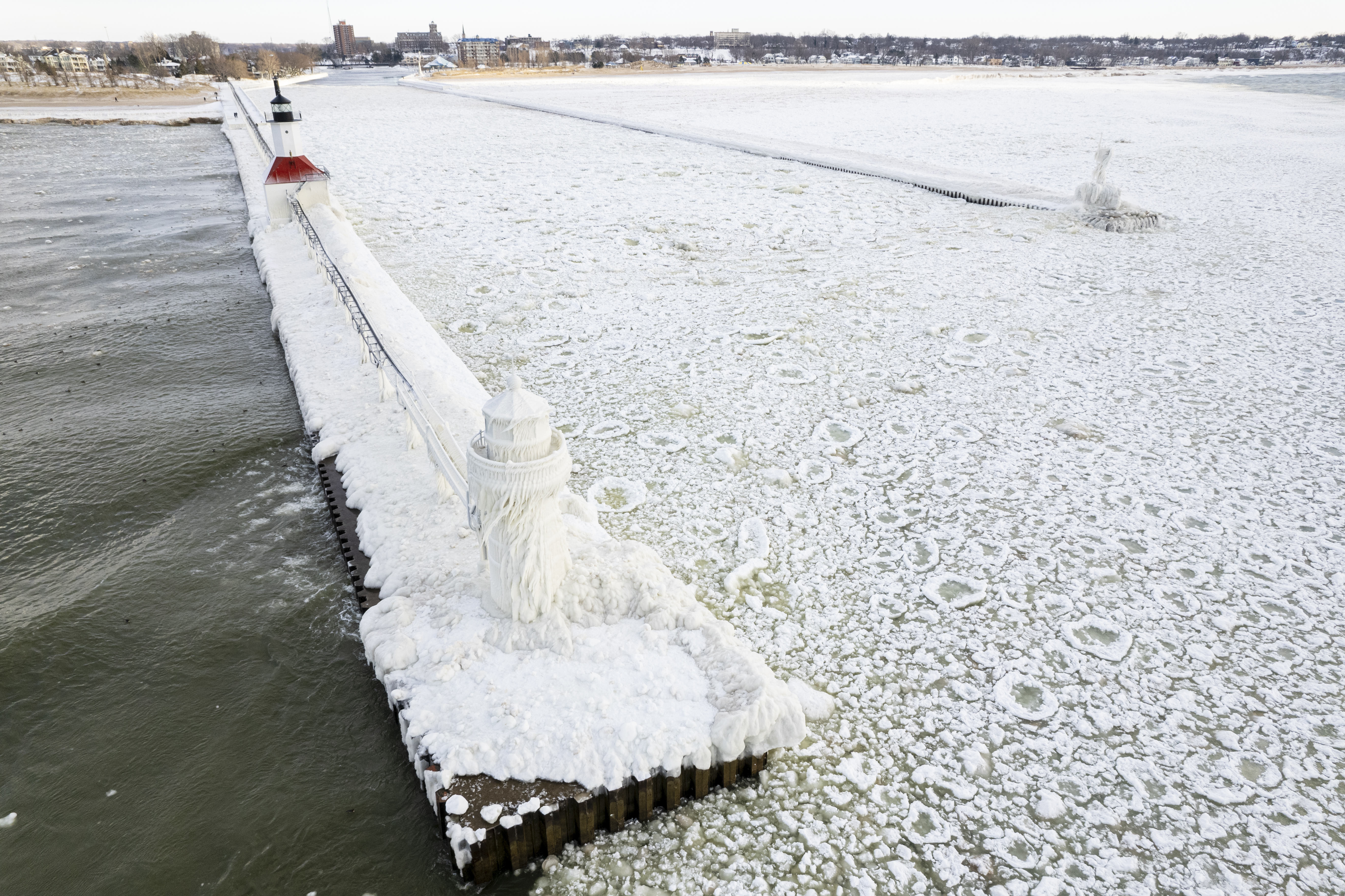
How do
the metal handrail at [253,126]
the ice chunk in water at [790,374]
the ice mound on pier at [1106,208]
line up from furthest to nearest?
the metal handrail at [253,126] < the ice mound on pier at [1106,208] < the ice chunk in water at [790,374]

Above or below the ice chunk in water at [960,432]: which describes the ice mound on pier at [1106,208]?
above

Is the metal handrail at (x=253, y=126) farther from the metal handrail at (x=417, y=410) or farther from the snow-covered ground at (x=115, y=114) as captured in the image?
the metal handrail at (x=417, y=410)

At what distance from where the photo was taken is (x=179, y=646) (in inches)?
169

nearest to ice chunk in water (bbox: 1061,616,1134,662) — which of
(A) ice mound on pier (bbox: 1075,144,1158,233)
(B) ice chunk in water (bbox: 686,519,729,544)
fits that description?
(B) ice chunk in water (bbox: 686,519,729,544)

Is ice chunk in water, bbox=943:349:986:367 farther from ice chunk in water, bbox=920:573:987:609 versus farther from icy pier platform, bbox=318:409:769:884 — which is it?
icy pier platform, bbox=318:409:769:884

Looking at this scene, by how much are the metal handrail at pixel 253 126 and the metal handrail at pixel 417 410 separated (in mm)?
6653

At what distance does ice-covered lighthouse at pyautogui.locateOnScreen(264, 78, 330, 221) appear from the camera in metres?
11.9

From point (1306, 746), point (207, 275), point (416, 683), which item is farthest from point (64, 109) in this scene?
point (1306, 746)

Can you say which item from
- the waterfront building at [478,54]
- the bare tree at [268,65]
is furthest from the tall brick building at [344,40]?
the bare tree at [268,65]

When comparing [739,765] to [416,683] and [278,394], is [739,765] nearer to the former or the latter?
[416,683]

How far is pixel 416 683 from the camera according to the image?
3.59 meters

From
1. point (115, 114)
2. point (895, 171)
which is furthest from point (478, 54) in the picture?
point (895, 171)

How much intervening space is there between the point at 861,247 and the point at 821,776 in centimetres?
1013

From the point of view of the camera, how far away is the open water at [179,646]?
3.22 metres
